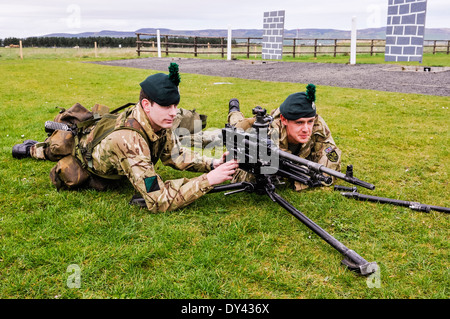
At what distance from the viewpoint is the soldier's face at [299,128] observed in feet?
15.3

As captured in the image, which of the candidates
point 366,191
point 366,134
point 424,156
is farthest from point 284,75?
point 366,191

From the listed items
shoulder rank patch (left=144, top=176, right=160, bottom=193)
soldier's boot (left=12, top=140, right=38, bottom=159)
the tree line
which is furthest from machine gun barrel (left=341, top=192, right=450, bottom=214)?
the tree line

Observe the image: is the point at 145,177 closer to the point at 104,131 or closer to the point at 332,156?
the point at 104,131

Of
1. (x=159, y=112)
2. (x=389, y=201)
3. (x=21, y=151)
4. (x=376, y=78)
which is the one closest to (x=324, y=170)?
(x=389, y=201)

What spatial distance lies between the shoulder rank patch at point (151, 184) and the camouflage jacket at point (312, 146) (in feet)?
4.49

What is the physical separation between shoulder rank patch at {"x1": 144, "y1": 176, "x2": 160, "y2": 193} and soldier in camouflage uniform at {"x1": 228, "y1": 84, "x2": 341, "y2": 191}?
136cm

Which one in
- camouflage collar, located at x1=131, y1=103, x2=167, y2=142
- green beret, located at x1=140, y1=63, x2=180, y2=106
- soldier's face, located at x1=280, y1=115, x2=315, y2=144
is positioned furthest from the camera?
soldier's face, located at x1=280, y1=115, x2=315, y2=144

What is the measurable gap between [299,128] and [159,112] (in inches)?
71.0

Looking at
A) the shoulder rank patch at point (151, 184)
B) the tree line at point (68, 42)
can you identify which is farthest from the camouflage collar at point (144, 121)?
the tree line at point (68, 42)

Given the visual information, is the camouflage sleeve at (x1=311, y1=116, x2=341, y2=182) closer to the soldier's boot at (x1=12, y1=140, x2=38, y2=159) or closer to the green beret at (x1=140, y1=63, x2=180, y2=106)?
the green beret at (x1=140, y1=63, x2=180, y2=106)

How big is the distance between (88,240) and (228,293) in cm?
162

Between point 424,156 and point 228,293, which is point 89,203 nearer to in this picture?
point 228,293

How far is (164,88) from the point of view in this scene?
13.0 ft

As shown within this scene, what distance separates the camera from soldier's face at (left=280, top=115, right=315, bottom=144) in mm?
4676
